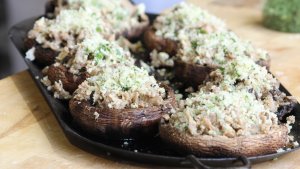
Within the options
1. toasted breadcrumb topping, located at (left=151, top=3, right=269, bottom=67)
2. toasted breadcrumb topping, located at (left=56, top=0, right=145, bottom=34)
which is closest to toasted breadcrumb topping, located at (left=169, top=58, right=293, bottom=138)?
toasted breadcrumb topping, located at (left=151, top=3, right=269, bottom=67)

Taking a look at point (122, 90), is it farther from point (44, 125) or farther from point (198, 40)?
point (198, 40)

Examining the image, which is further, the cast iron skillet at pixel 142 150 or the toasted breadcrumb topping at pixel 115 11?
the toasted breadcrumb topping at pixel 115 11

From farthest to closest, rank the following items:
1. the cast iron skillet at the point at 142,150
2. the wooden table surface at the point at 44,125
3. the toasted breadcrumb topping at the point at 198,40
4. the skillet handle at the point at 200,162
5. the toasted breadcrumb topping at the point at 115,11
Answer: the toasted breadcrumb topping at the point at 115,11 < the toasted breadcrumb topping at the point at 198,40 < the wooden table surface at the point at 44,125 < the cast iron skillet at the point at 142,150 < the skillet handle at the point at 200,162

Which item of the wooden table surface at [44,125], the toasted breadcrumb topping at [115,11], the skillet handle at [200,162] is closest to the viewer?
the skillet handle at [200,162]

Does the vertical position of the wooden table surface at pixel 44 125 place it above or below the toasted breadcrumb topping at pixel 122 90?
below

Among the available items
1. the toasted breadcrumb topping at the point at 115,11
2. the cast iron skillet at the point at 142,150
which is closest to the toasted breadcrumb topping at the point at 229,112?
the cast iron skillet at the point at 142,150

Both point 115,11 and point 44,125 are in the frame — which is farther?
point 115,11

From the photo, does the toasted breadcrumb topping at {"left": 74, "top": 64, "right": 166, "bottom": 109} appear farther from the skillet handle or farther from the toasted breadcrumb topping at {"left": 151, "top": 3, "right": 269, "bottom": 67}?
the toasted breadcrumb topping at {"left": 151, "top": 3, "right": 269, "bottom": 67}

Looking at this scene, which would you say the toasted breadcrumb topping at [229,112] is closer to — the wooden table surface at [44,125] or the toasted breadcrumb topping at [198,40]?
the wooden table surface at [44,125]

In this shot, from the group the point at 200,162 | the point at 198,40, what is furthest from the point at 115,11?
the point at 200,162
